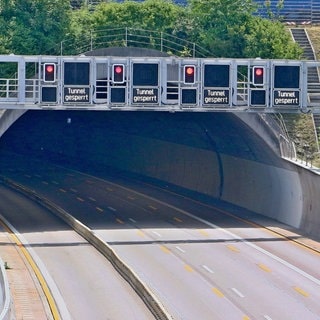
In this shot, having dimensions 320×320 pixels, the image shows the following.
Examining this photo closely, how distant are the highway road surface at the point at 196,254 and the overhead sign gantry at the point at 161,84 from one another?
631 centimetres

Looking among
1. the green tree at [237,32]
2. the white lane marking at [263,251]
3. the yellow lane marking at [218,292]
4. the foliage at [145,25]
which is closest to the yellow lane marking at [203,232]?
the white lane marking at [263,251]

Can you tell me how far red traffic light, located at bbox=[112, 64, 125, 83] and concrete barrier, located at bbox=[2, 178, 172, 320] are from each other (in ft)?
23.2

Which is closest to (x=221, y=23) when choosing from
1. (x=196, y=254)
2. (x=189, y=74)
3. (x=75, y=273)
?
(x=189, y=74)

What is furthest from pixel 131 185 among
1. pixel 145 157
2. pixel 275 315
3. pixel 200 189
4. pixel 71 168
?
pixel 275 315

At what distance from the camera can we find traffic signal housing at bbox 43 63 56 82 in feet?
179

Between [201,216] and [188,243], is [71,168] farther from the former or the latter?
[188,243]

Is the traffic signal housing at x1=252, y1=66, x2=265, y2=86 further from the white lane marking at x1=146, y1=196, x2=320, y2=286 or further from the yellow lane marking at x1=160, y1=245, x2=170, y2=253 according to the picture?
the yellow lane marking at x1=160, y1=245, x2=170, y2=253

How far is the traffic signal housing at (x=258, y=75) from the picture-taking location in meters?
56.0

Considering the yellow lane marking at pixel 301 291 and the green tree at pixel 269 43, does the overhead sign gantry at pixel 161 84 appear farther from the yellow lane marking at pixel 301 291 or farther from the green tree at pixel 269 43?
the green tree at pixel 269 43

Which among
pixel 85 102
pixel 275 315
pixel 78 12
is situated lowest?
pixel 275 315

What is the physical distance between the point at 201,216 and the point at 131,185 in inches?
694

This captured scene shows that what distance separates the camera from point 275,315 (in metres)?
37.5

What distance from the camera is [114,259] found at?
152ft

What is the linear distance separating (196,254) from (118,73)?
10.2m
